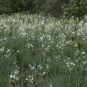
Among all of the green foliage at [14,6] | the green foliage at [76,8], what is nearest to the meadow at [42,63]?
the green foliage at [76,8]

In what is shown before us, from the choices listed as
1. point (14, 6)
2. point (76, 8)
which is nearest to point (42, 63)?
point (76, 8)

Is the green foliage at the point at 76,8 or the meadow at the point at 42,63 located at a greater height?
the green foliage at the point at 76,8

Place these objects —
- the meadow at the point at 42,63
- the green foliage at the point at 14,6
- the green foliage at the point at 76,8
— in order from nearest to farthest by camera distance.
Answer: the meadow at the point at 42,63, the green foliage at the point at 76,8, the green foliage at the point at 14,6

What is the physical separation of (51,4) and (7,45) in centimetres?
876

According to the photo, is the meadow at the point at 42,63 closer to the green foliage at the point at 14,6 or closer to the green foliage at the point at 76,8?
the green foliage at the point at 76,8

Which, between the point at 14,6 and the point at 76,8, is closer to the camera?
the point at 76,8

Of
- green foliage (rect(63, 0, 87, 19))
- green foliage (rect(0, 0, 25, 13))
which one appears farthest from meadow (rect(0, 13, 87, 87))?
green foliage (rect(0, 0, 25, 13))

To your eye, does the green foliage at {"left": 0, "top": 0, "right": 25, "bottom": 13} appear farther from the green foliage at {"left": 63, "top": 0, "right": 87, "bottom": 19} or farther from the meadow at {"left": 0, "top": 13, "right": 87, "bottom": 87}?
the meadow at {"left": 0, "top": 13, "right": 87, "bottom": 87}

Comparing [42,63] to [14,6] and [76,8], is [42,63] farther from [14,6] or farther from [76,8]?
[14,6]

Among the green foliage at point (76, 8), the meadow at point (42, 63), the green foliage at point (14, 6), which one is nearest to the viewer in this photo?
the meadow at point (42, 63)

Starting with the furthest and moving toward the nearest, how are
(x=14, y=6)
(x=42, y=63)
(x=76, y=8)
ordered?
(x=14, y=6)
(x=76, y=8)
(x=42, y=63)

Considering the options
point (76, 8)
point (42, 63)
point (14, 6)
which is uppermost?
point (14, 6)

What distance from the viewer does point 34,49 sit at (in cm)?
501

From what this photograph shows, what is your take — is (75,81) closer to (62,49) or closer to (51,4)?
(62,49)
